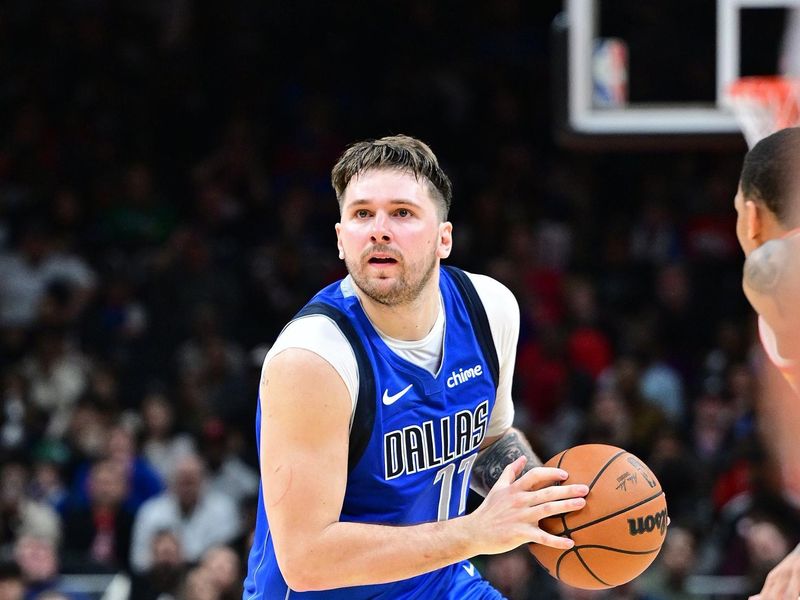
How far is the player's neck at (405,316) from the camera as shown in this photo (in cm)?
415

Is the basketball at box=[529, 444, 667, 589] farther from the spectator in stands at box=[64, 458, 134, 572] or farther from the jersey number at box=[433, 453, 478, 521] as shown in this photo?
the spectator in stands at box=[64, 458, 134, 572]

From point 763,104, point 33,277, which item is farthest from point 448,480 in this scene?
point 33,277

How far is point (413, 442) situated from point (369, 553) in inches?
17.7

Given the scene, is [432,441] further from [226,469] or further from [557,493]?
[226,469]

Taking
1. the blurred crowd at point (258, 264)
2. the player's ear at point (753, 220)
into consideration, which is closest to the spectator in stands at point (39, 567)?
the blurred crowd at point (258, 264)

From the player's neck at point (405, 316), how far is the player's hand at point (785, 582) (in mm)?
1324

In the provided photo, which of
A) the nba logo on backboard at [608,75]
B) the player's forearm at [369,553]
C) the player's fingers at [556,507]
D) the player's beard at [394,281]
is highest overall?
the nba logo on backboard at [608,75]

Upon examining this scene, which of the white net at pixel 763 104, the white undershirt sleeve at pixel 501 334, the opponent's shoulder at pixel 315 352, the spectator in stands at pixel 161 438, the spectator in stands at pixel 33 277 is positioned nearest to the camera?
the opponent's shoulder at pixel 315 352

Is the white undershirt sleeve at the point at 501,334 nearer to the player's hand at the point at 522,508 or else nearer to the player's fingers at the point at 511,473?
the player's fingers at the point at 511,473

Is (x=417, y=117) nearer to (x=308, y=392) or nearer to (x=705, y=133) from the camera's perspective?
(x=705, y=133)

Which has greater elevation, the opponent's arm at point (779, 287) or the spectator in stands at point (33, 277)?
the opponent's arm at point (779, 287)

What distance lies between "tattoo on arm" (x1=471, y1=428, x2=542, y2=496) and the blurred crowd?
3.75 m

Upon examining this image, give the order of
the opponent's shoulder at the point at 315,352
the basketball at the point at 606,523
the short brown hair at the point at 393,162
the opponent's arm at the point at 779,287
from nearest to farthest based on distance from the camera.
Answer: the opponent's arm at the point at 779,287 → the opponent's shoulder at the point at 315,352 → the basketball at the point at 606,523 → the short brown hair at the point at 393,162

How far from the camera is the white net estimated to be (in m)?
6.51
